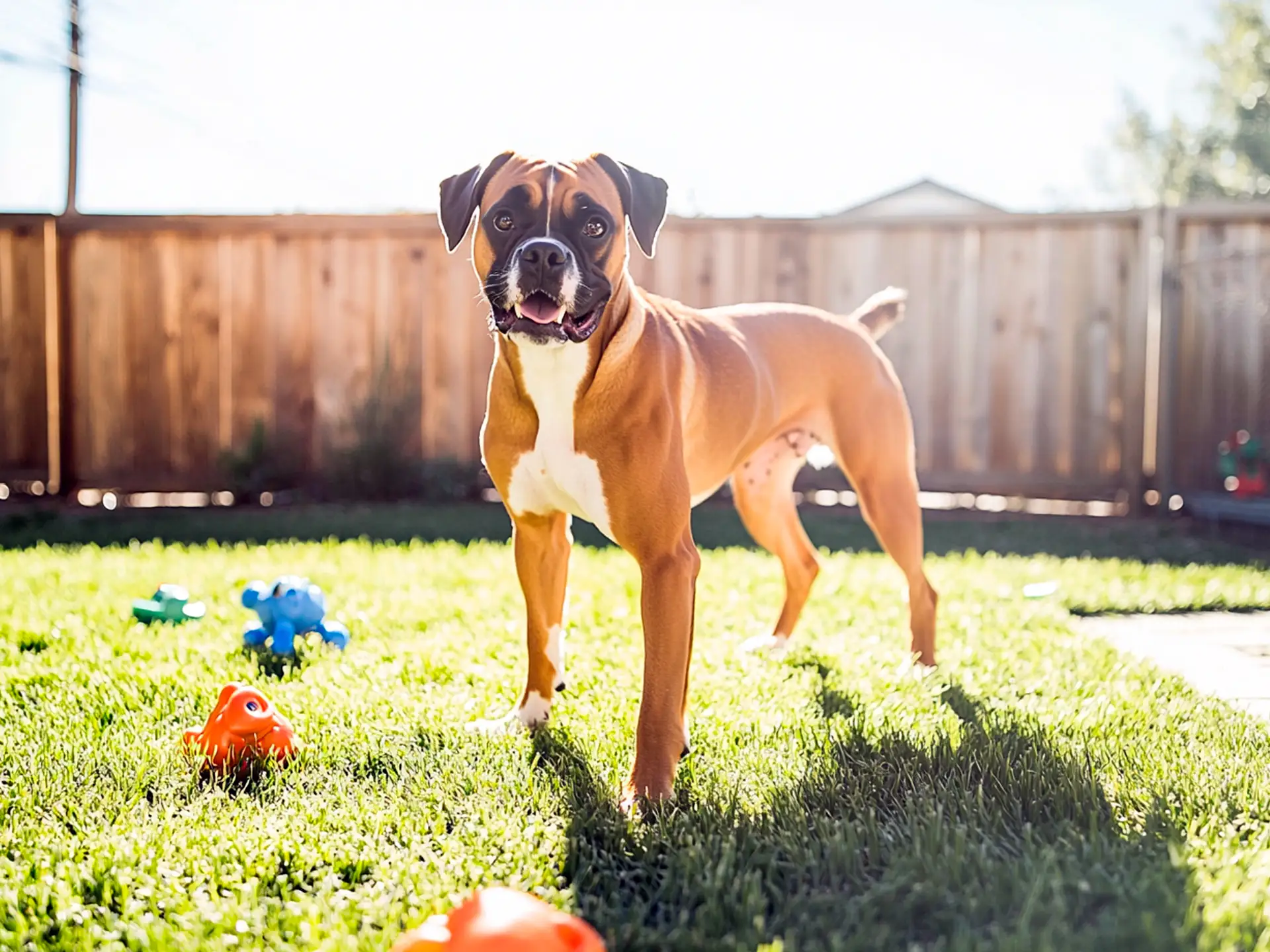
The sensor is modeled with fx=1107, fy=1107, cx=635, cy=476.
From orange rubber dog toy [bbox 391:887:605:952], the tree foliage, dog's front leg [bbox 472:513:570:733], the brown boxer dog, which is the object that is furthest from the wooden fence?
the tree foliage

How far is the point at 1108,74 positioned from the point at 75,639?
33.8 metres

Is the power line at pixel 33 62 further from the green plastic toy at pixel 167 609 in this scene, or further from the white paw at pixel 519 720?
the white paw at pixel 519 720

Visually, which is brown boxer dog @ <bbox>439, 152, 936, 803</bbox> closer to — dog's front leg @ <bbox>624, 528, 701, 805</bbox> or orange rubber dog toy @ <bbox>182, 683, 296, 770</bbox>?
dog's front leg @ <bbox>624, 528, 701, 805</bbox>

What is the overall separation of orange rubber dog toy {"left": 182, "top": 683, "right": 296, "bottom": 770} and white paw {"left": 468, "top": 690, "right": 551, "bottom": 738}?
510 millimetres

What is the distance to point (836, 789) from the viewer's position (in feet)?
8.34

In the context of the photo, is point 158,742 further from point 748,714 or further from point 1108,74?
point 1108,74

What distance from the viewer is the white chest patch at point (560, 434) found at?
288cm

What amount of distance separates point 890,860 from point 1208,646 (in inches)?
103

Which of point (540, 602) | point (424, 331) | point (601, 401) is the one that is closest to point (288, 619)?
point (540, 602)

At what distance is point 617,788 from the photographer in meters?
2.63

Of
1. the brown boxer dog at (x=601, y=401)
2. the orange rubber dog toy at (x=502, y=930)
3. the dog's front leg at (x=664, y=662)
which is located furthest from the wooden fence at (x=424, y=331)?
the orange rubber dog toy at (x=502, y=930)

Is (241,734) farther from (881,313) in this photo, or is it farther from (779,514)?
(881,313)

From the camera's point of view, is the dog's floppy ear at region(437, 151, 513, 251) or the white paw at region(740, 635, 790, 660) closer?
the dog's floppy ear at region(437, 151, 513, 251)

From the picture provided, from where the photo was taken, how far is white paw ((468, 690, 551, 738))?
10.0 feet
